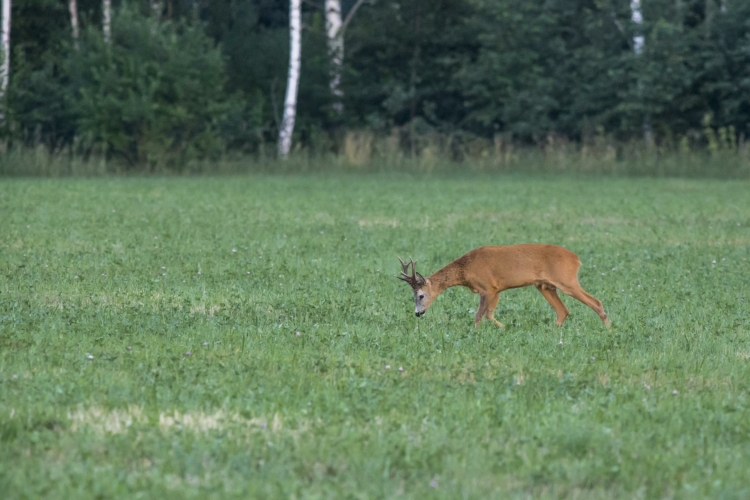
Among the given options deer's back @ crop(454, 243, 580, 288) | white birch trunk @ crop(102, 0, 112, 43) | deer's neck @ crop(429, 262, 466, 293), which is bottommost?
deer's neck @ crop(429, 262, 466, 293)

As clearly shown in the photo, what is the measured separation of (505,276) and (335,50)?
31289 millimetres

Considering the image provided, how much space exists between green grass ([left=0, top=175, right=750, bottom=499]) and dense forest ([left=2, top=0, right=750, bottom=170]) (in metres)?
18.8

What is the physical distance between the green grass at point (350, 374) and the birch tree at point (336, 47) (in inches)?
994

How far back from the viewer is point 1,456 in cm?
473

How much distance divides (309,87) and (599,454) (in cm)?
3512

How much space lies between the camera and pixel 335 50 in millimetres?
38969

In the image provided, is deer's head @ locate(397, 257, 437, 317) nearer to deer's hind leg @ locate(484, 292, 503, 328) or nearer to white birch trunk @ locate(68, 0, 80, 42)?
deer's hind leg @ locate(484, 292, 503, 328)

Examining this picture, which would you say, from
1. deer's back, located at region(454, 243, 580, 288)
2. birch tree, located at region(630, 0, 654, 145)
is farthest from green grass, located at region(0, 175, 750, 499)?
birch tree, located at region(630, 0, 654, 145)

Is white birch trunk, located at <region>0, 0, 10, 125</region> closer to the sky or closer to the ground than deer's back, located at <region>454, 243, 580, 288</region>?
closer to the sky

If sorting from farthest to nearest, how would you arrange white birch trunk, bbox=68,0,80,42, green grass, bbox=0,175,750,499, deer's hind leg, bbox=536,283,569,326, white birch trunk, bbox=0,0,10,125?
white birch trunk, bbox=68,0,80,42 < white birch trunk, bbox=0,0,10,125 < deer's hind leg, bbox=536,283,569,326 < green grass, bbox=0,175,750,499

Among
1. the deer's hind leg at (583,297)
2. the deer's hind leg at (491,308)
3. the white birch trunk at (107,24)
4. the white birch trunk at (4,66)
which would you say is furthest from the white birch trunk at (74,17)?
the deer's hind leg at (583,297)

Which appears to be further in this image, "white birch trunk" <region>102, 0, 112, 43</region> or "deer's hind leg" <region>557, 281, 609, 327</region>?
"white birch trunk" <region>102, 0, 112, 43</region>

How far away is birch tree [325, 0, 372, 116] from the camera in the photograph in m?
38.4

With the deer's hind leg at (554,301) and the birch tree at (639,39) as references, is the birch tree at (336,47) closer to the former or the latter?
the birch tree at (639,39)
